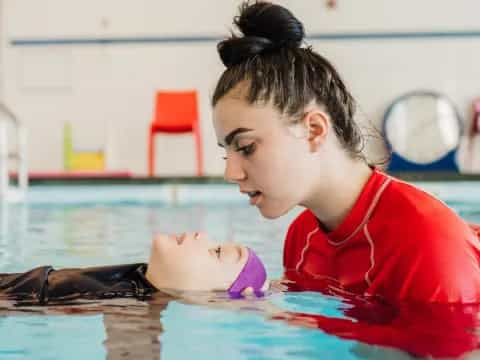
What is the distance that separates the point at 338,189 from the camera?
6.12ft

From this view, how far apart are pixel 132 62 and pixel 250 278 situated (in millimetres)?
6988

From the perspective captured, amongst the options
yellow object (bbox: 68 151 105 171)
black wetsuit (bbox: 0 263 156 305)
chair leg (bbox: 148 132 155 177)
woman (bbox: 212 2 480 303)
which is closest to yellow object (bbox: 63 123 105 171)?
yellow object (bbox: 68 151 105 171)

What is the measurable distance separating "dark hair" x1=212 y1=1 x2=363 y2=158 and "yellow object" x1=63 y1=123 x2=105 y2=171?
6.77 metres

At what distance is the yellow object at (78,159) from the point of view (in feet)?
27.8

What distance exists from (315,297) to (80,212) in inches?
158

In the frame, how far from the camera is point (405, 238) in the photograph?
1696mm

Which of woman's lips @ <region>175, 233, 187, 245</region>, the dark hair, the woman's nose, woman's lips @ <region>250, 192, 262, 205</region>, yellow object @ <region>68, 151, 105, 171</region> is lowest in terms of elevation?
yellow object @ <region>68, 151, 105, 171</region>

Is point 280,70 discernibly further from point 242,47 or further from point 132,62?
point 132,62

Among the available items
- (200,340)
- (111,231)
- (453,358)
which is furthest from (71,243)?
(453,358)

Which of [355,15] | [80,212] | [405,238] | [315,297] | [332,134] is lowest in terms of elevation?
[80,212]

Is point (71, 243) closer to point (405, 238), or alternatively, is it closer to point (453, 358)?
point (405, 238)

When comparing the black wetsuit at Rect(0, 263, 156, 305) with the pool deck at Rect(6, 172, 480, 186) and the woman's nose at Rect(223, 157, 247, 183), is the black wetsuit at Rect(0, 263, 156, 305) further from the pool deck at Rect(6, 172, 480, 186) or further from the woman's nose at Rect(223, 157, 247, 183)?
the pool deck at Rect(6, 172, 480, 186)

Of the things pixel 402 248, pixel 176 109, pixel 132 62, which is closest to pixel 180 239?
pixel 402 248

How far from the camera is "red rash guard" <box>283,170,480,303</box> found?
5.41ft
